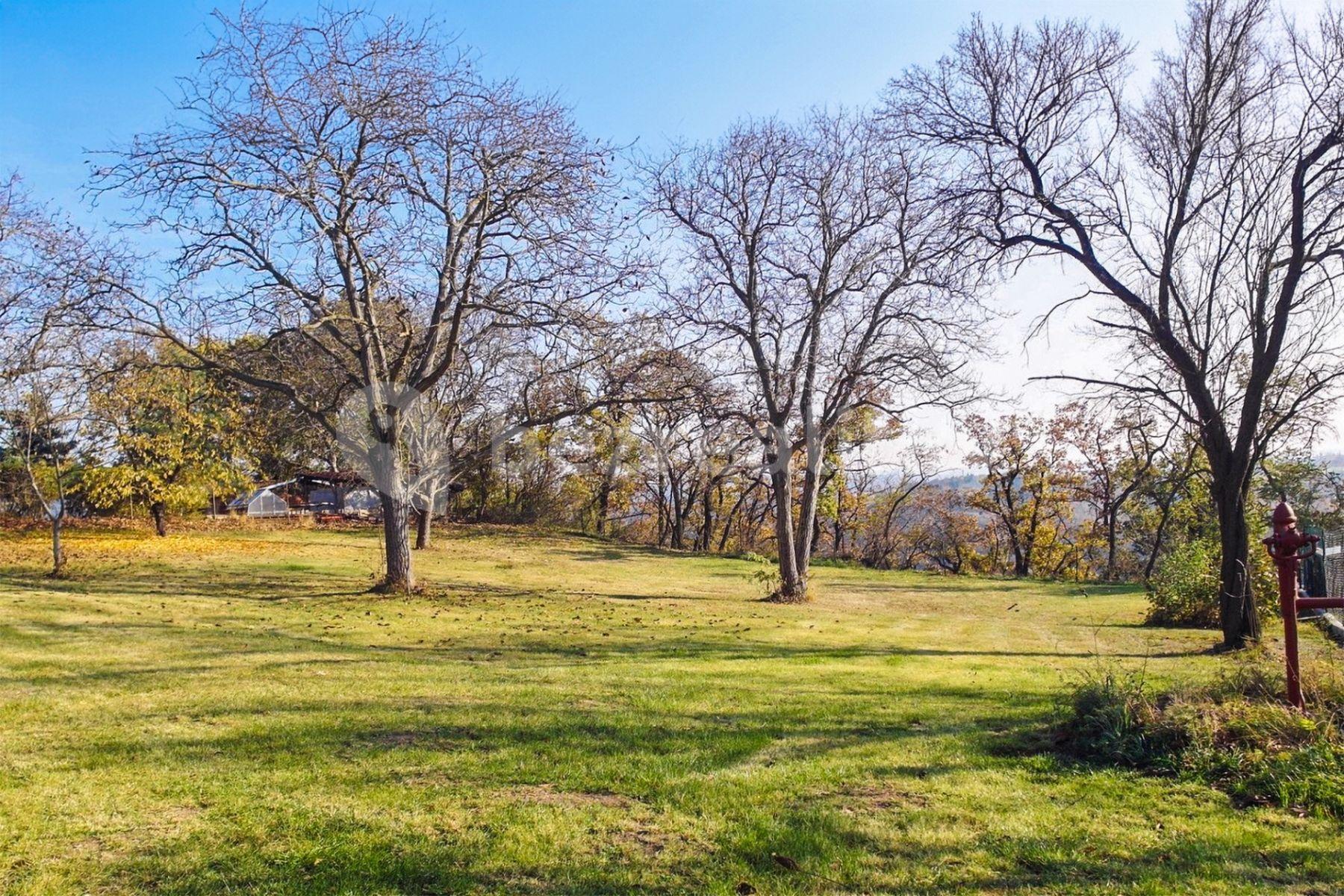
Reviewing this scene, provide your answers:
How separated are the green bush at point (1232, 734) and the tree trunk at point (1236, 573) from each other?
5736mm

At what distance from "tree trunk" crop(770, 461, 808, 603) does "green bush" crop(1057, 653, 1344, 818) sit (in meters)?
12.8

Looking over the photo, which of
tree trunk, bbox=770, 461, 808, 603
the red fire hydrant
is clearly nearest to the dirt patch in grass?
the red fire hydrant

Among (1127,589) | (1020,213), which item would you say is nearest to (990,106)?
(1020,213)

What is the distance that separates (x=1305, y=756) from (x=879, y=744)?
247 centimetres

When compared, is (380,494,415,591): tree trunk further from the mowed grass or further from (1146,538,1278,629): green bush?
(1146,538,1278,629): green bush

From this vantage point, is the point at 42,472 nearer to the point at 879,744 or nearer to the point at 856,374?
the point at 856,374

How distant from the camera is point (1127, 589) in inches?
1001

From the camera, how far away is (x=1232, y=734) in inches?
207

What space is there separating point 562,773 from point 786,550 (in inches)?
575

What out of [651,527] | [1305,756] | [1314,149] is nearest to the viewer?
[1305,756]

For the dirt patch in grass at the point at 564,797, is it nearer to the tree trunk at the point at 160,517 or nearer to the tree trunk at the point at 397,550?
the tree trunk at the point at 397,550

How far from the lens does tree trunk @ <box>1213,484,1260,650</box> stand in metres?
11.1

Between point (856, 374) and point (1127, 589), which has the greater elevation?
point (856, 374)

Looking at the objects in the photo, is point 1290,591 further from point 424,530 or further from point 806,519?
point 424,530
